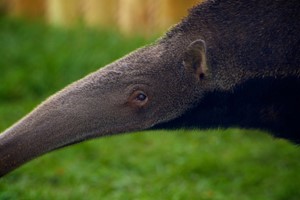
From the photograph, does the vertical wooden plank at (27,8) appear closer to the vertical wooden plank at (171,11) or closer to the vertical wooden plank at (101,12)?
the vertical wooden plank at (101,12)

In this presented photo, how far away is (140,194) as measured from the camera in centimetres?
610

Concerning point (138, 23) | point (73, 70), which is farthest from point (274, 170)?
point (138, 23)

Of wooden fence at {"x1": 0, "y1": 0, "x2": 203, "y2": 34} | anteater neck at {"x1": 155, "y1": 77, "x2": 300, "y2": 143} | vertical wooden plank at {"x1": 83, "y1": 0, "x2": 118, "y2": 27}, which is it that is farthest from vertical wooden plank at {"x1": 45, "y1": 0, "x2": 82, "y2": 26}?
anteater neck at {"x1": 155, "y1": 77, "x2": 300, "y2": 143}

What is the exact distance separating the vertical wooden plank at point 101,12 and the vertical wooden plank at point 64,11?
5.5 inches

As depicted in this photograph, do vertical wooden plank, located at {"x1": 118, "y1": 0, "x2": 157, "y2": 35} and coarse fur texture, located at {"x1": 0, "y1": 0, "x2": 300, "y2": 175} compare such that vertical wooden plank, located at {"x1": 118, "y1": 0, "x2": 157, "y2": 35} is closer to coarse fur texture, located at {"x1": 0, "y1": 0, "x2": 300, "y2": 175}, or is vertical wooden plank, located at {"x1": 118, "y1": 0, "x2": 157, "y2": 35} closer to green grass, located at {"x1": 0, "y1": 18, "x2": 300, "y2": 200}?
green grass, located at {"x1": 0, "y1": 18, "x2": 300, "y2": 200}

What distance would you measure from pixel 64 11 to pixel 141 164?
4.71m

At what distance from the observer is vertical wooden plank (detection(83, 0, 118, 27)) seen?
36.1 feet

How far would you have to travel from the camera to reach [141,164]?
7047 millimetres

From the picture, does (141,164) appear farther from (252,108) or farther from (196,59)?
(196,59)

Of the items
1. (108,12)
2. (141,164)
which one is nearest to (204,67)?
(141,164)

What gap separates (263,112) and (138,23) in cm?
595

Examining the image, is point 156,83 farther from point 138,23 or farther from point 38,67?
point 138,23

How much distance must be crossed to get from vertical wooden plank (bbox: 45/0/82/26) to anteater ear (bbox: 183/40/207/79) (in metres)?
6.41

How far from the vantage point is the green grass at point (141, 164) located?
246 inches
